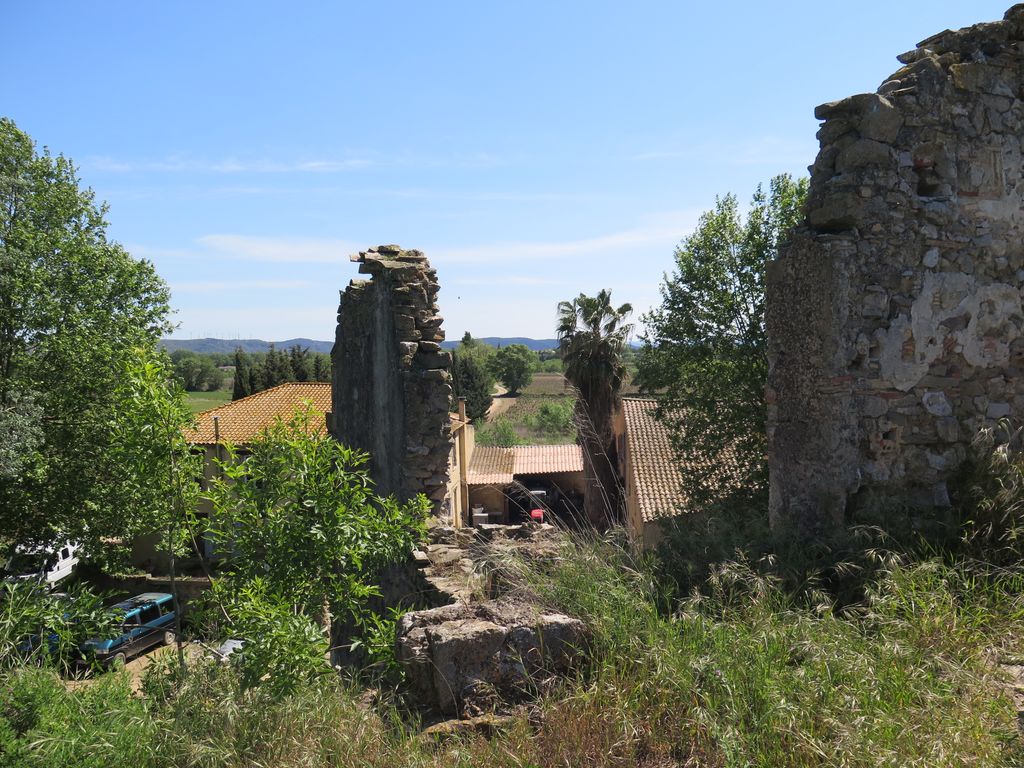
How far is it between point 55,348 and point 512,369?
7993 cm

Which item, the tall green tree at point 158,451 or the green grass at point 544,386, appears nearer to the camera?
the tall green tree at point 158,451

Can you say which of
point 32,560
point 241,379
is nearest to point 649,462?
point 32,560

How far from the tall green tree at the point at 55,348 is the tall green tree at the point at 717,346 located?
35.3ft

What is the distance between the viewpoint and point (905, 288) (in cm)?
561

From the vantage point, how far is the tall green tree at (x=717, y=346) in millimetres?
12625

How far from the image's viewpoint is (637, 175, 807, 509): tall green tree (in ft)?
41.4

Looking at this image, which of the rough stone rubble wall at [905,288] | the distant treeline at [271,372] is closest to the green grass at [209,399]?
the distant treeline at [271,372]

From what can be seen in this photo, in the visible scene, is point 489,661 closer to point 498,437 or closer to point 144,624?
point 144,624

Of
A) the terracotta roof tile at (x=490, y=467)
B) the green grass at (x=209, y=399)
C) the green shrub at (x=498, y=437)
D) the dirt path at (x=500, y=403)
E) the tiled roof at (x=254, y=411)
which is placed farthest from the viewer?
the dirt path at (x=500, y=403)

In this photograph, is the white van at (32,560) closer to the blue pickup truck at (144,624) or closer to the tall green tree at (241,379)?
the blue pickup truck at (144,624)

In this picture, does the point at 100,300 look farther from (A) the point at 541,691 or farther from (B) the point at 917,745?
(B) the point at 917,745

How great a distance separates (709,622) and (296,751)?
2.10m

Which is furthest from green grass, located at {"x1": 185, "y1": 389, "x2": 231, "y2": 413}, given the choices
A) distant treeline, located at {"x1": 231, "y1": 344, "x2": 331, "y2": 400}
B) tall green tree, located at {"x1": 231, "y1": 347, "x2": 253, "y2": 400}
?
tall green tree, located at {"x1": 231, "y1": 347, "x2": 253, "y2": 400}

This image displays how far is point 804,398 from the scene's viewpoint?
566 cm
